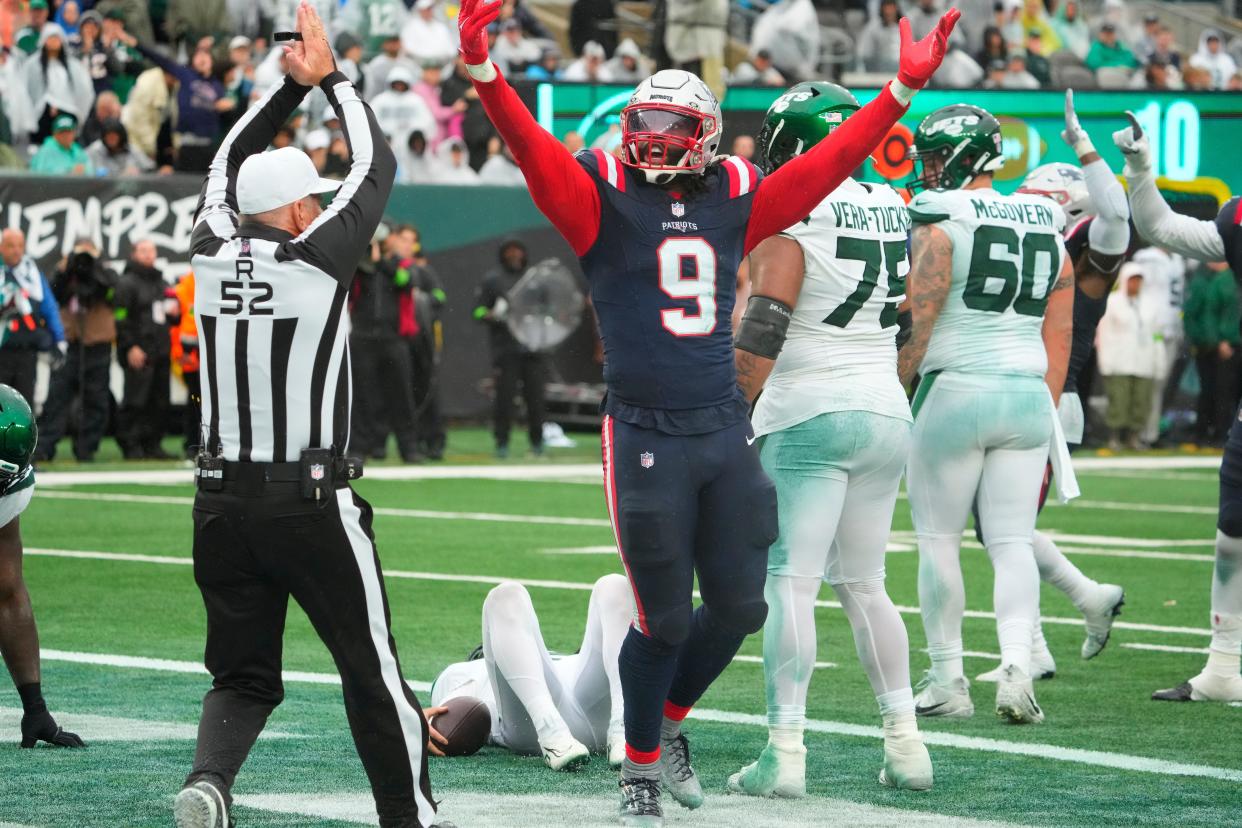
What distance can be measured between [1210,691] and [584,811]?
122 inches

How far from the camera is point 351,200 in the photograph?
5.32 metres

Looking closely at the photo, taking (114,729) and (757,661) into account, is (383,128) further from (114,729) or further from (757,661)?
(114,729)

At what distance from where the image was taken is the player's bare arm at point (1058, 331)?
777 cm

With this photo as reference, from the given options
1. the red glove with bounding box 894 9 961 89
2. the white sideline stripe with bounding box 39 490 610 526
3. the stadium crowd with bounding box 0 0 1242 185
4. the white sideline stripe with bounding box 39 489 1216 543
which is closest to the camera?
the red glove with bounding box 894 9 961 89

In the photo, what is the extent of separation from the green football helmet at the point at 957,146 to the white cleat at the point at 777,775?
245 cm

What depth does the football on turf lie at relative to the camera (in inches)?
259

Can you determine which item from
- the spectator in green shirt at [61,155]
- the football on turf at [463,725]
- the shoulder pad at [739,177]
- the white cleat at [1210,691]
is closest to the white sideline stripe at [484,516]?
the white cleat at [1210,691]

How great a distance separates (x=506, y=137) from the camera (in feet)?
17.7

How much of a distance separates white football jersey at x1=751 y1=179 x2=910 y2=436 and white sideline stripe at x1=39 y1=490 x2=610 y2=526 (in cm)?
792

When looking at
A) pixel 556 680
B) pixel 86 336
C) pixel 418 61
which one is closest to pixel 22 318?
pixel 86 336

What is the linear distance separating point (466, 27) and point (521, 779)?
91.6 inches

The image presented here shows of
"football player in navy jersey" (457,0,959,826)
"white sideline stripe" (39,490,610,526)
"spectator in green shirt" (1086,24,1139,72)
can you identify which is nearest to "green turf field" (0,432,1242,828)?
"white sideline stripe" (39,490,610,526)

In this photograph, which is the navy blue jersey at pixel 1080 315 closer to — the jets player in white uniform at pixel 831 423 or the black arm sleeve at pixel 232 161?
the jets player in white uniform at pixel 831 423

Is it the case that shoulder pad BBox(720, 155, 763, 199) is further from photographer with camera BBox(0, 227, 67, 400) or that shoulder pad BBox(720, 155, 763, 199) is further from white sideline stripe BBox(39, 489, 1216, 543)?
photographer with camera BBox(0, 227, 67, 400)
